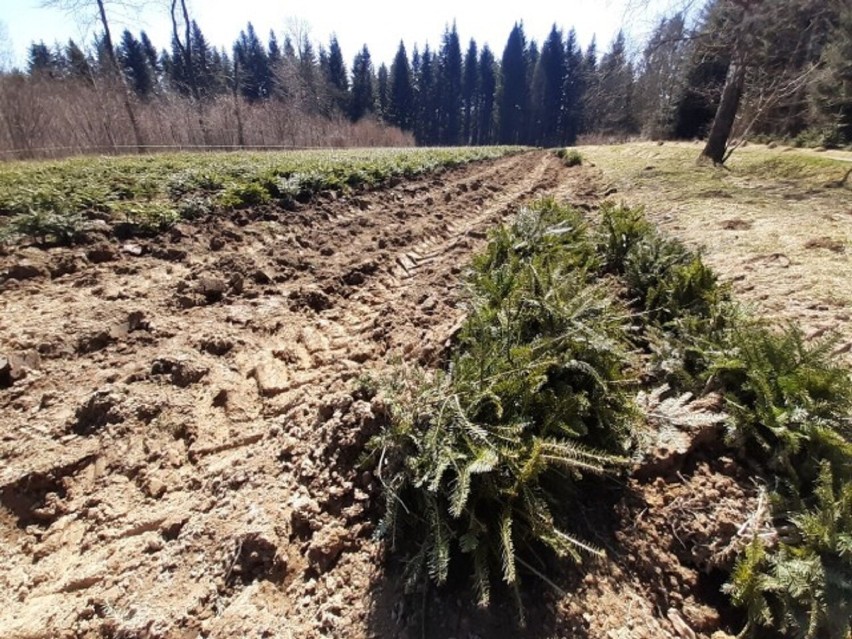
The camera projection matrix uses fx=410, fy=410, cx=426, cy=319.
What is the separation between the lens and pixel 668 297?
3.34 meters

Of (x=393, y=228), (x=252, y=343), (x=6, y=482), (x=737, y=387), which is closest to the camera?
(x=6, y=482)

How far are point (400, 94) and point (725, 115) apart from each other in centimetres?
6003

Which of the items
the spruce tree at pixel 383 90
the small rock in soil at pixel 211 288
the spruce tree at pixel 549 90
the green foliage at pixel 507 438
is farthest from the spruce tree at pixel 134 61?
the green foliage at pixel 507 438

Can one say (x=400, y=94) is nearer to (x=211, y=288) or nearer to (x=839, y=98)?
(x=839, y=98)

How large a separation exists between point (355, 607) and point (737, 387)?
2.35 meters

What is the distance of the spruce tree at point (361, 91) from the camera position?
2343 inches

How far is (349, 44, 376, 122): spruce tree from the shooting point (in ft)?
195

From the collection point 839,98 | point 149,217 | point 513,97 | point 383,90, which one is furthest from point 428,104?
point 149,217

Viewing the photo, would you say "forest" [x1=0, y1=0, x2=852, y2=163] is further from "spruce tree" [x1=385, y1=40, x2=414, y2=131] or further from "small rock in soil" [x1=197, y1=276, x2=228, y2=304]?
"small rock in soil" [x1=197, y1=276, x2=228, y2=304]

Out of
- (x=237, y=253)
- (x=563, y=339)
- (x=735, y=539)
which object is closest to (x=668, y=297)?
(x=563, y=339)

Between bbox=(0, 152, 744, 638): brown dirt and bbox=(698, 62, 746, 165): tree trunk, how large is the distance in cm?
1175

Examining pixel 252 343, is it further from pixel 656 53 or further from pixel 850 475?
pixel 656 53

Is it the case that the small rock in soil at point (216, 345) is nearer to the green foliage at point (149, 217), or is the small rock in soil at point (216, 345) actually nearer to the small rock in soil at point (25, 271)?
the small rock in soil at point (25, 271)

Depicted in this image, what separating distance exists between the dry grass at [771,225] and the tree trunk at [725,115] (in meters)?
0.75
